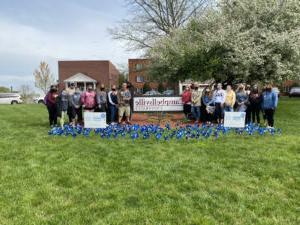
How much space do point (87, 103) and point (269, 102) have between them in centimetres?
632

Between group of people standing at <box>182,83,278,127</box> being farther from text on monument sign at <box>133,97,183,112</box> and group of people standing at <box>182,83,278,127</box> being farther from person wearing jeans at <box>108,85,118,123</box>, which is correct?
person wearing jeans at <box>108,85,118,123</box>

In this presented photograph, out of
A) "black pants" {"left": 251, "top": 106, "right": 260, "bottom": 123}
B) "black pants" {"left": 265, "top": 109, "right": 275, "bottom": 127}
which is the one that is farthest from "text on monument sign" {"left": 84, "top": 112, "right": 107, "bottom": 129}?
"black pants" {"left": 251, "top": 106, "right": 260, "bottom": 123}

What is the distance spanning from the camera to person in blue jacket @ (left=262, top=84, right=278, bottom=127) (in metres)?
12.9

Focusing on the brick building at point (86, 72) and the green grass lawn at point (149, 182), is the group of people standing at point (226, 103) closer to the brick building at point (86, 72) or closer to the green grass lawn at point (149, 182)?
the green grass lawn at point (149, 182)

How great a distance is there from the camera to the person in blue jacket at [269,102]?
1288cm

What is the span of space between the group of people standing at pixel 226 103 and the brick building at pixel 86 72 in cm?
4687

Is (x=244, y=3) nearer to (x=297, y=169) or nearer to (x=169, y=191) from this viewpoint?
(x=297, y=169)

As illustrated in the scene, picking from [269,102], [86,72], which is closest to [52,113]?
[269,102]

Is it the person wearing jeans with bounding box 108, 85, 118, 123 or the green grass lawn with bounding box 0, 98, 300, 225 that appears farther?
the person wearing jeans with bounding box 108, 85, 118, 123

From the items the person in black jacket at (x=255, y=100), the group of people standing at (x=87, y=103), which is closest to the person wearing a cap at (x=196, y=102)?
the person in black jacket at (x=255, y=100)

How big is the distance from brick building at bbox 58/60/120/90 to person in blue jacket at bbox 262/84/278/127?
161ft

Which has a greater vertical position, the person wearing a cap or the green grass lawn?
the person wearing a cap

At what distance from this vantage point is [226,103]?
13758 mm

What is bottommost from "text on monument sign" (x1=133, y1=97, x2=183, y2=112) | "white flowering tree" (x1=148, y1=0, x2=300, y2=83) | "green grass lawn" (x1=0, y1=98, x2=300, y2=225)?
"green grass lawn" (x1=0, y1=98, x2=300, y2=225)
